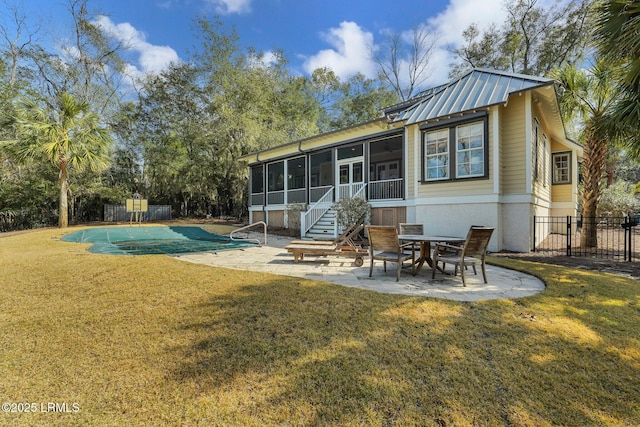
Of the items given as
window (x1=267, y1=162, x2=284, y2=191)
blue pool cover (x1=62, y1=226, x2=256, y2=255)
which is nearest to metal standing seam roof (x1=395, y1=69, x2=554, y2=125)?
blue pool cover (x1=62, y1=226, x2=256, y2=255)

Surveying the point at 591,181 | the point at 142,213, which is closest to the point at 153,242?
the point at 142,213

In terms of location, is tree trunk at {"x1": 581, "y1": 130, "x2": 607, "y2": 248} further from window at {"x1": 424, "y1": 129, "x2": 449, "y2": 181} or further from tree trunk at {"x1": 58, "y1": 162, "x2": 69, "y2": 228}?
tree trunk at {"x1": 58, "y1": 162, "x2": 69, "y2": 228}

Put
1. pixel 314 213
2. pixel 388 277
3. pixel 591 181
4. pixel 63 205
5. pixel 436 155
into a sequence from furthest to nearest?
pixel 63 205 → pixel 314 213 → pixel 436 155 → pixel 591 181 → pixel 388 277

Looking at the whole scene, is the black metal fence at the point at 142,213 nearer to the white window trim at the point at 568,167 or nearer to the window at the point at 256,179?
the window at the point at 256,179

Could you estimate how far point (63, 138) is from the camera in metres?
14.7

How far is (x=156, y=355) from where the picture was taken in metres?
2.74

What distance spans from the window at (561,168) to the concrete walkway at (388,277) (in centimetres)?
1155

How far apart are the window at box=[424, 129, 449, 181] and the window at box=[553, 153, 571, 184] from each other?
8959mm

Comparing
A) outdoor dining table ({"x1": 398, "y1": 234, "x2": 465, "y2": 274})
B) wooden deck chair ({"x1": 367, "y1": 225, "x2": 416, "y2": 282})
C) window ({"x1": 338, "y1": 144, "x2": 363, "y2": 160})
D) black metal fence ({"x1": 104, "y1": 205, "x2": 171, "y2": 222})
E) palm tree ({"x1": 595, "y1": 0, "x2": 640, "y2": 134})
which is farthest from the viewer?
black metal fence ({"x1": 104, "y1": 205, "x2": 171, "y2": 222})

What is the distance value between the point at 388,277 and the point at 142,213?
79.3 feet

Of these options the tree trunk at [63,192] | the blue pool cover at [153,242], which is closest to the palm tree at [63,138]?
the tree trunk at [63,192]

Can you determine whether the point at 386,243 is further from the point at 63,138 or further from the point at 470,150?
the point at 63,138

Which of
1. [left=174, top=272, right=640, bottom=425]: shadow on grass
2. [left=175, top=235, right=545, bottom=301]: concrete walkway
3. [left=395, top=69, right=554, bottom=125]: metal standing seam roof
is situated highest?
[left=395, top=69, right=554, bottom=125]: metal standing seam roof

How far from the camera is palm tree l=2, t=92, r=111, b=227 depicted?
1403 centimetres
